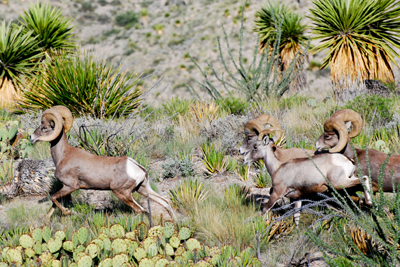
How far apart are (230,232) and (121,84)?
6.80 m

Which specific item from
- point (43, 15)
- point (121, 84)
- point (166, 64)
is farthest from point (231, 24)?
point (121, 84)

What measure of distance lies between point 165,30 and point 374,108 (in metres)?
29.7

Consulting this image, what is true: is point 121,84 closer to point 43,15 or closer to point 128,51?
point 43,15

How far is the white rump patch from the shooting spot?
498 cm

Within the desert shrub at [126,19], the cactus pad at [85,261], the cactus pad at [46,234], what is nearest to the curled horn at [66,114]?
the cactus pad at [46,234]

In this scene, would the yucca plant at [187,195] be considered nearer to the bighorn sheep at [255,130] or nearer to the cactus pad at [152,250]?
the bighorn sheep at [255,130]

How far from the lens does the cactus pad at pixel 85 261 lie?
3.98m

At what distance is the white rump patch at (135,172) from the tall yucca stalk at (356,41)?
340 inches

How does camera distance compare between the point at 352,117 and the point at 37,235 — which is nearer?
the point at 37,235

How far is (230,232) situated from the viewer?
4.68 metres

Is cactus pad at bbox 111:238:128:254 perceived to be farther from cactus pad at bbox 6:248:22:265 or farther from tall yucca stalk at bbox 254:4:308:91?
tall yucca stalk at bbox 254:4:308:91

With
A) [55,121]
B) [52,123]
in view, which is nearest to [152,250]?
[55,121]

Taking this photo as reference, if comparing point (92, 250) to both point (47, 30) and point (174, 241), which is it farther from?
point (47, 30)

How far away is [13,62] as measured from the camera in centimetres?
1302
